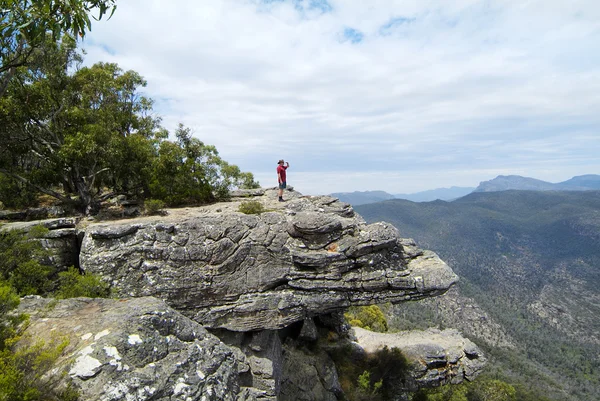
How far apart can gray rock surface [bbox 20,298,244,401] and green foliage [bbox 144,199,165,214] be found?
35.4 ft

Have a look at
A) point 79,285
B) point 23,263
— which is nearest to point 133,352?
point 79,285

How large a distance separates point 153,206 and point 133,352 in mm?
14032

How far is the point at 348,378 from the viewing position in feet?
89.6

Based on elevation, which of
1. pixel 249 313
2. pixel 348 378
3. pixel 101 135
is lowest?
pixel 348 378

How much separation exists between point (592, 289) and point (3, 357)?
277990 mm

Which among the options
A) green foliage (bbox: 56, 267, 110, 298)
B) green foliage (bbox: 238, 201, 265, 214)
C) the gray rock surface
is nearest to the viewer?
the gray rock surface

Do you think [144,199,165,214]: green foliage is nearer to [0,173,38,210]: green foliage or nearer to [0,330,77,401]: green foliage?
[0,173,38,210]: green foliage

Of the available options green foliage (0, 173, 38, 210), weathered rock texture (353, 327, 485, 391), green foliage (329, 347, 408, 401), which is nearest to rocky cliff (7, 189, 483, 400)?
green foliage (0, 173, 38, 210)

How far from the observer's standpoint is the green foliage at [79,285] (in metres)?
13.5

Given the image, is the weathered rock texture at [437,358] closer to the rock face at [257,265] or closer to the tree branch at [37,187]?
the rock face at [257,265]

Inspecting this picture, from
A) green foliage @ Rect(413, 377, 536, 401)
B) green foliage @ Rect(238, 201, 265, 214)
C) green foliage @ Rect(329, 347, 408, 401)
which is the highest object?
green foliage @ Rect(238, 201, 265, 214)

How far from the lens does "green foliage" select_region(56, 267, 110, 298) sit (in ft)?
44.2

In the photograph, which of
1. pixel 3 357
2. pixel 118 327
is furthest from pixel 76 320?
pixel 3 357

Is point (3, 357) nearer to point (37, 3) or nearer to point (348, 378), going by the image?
point (37, 3)
